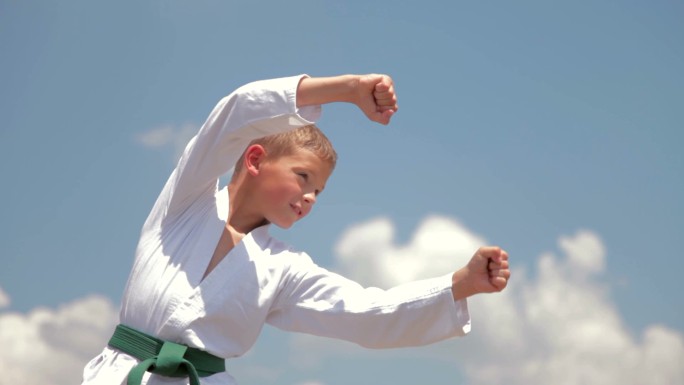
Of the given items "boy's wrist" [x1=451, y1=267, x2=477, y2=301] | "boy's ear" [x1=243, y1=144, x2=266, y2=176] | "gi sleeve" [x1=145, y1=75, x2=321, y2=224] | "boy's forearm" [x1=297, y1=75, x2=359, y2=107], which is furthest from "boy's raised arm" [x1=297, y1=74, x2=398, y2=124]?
"boy's wrist" [x1=451, y1=267, x2=477, y2=301]

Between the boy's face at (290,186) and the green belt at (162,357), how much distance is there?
0.71 metres

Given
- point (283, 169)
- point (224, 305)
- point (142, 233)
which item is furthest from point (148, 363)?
point (283, 169)

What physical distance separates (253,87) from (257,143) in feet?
1.35

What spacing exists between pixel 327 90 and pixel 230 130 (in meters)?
0.49

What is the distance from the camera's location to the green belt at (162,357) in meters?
3.65

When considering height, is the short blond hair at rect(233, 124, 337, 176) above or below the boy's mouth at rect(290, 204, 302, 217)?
above

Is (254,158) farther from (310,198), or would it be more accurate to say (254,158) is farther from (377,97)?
(377,97)

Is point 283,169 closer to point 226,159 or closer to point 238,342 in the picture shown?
point 226,159

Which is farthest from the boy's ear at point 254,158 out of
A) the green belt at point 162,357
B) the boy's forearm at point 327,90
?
the green belt at point 162,357

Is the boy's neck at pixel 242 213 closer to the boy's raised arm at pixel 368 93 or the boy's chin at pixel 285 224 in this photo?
the boy's chin at pixel 285 224

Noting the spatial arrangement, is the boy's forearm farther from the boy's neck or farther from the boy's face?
the boy's neck

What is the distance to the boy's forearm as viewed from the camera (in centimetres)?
355

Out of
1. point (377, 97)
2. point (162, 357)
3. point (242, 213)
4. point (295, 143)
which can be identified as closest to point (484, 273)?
point (377, 97)

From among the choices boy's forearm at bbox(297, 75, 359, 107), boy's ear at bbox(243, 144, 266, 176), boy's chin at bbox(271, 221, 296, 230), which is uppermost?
boy's ear at bbox(243, 144, 266, 176)
